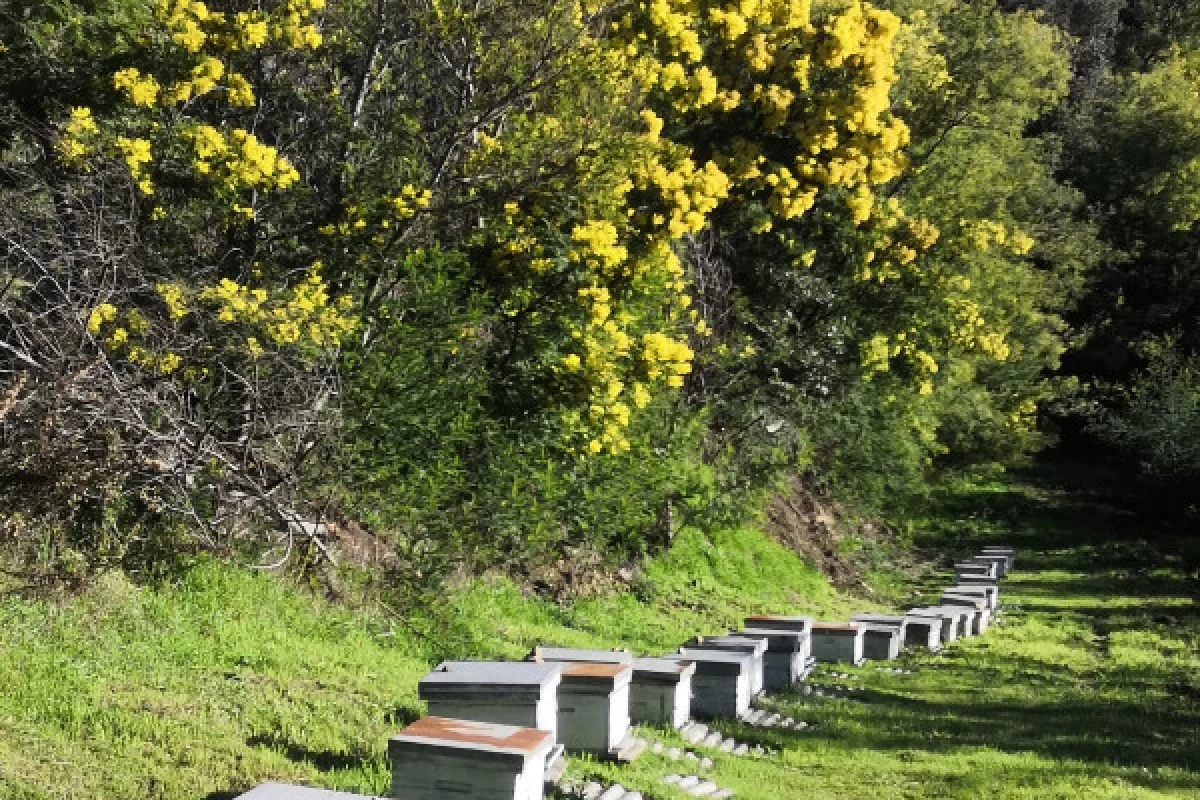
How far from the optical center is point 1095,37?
56.1m

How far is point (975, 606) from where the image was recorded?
1939 centimetres

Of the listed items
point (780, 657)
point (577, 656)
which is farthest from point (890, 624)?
point (577, 656)

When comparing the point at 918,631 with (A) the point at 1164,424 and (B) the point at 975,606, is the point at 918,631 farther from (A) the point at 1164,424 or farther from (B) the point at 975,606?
(A) the point at 1164,424

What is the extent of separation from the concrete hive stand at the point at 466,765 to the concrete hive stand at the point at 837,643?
9.37 meters

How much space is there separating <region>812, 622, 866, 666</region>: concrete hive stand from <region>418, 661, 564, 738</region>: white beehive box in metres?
8.16

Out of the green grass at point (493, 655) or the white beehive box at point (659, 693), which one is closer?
the green grass at point (493, 655)

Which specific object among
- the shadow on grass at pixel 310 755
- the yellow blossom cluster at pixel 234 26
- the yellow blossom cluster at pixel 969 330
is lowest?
the shadow on grass at pixel 310 755

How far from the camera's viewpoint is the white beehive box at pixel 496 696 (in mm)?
7121

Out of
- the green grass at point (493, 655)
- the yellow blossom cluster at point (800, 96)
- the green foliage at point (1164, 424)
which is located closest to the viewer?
the green grass at point (493, 655)

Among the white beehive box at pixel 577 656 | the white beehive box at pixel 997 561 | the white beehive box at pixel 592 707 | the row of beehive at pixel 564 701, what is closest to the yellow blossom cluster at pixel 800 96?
the row of beehive at pixel 564 701

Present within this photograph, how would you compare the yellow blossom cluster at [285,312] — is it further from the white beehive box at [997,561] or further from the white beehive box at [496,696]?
the white beehive box at [997,561]

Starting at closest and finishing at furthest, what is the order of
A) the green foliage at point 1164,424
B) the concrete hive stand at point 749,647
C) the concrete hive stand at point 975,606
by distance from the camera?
the concrete hive stand at point 749,647 < the concrete hive stand at point 975,606 < the green foliage at point 1164,424

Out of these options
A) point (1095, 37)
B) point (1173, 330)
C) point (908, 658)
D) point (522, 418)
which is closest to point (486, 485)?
point (522, 418)

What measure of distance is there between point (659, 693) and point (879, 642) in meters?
6.95
